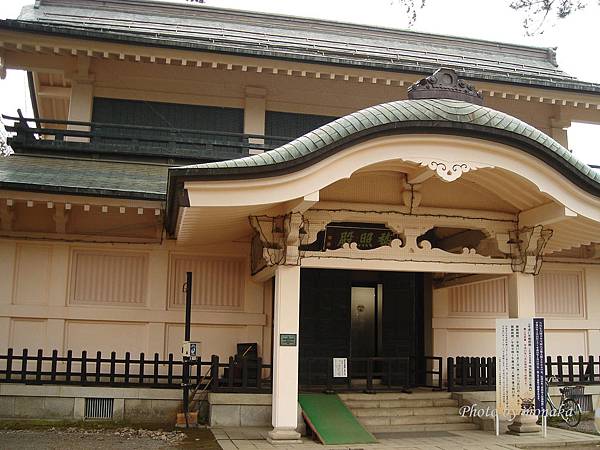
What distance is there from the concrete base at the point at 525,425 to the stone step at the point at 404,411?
4.70 ft

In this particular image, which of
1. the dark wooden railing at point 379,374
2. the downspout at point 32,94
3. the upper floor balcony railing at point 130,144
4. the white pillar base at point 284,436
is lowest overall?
the white pillar base at point 284,436

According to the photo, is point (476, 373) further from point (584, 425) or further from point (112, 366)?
point (112, 366)

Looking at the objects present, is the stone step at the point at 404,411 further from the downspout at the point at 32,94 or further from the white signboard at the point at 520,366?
the downspout at the point at 32,94

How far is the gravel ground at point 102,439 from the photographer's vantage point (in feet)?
31.7

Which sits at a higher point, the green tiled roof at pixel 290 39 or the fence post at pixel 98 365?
the green tiled roof at pixel 290 39

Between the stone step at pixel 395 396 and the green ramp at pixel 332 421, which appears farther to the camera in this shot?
the stone step at pixel 395 396

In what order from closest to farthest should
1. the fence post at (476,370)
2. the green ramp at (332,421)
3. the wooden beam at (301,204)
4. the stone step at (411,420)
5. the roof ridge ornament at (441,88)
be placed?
the wooden beam at (301,204), the green ramp at (332,421), the roof ridge ornament at (441,88), the stone step at (411,420), the fence post at (476,370)

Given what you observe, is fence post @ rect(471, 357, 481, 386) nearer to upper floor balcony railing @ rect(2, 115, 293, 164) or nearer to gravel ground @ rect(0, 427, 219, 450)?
gravel ground @ rect(0, 427, 219, 450)

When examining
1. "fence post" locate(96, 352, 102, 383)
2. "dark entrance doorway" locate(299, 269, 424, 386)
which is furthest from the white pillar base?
"fence post" locate(96, 352, 102, 383)

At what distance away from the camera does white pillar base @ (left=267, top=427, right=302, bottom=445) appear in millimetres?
9891

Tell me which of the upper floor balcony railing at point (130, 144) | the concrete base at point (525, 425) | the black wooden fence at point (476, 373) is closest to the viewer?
the concrete base at point (525, 425)

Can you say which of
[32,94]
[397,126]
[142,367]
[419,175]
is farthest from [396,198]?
[32,94]

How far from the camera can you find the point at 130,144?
14.1 m

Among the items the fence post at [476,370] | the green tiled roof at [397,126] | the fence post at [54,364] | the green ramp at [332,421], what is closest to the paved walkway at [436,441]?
the green ramp at [332,421]
